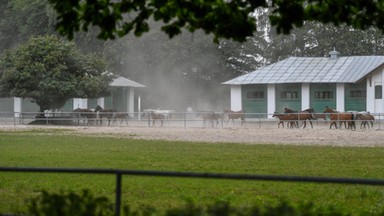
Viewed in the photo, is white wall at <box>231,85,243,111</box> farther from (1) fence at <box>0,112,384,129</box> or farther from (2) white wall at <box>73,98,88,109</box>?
(2) white wall at <box>73,98,88,109</box>

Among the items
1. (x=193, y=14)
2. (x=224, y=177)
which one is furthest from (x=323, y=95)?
(x=224, y=177)

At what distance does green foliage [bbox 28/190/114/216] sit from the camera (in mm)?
6039

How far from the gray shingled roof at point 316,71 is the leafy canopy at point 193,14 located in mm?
48856

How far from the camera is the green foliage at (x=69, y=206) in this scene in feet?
19.8

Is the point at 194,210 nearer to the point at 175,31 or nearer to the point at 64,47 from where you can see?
the point at 175,31

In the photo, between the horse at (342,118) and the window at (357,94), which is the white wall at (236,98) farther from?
the horse at (342,118)

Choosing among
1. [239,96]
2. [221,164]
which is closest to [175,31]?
[221,164]

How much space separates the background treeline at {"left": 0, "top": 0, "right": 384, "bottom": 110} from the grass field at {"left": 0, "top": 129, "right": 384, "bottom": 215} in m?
46.3

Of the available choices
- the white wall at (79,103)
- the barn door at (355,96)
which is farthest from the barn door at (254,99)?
the white wall at (79,103)

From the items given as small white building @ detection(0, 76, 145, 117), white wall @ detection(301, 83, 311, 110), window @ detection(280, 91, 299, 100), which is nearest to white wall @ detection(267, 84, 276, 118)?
window @ detection(280, 91, 299, 100)

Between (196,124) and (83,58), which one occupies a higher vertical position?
(83,58)

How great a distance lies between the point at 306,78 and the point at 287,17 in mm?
50733

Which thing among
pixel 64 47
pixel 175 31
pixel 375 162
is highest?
pixel 64 47

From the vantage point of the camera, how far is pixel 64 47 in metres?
54.3
